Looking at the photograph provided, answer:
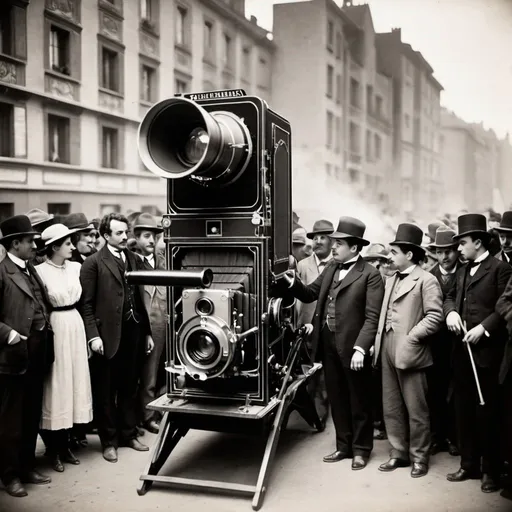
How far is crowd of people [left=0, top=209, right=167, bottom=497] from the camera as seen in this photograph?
3.90m

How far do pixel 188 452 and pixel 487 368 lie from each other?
2.40 metres

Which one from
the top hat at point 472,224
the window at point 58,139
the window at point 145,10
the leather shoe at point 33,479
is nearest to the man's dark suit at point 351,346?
the top hat at point 472,224

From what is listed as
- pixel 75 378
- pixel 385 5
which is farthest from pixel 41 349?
pixel 385 5

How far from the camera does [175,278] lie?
3744 millimetres

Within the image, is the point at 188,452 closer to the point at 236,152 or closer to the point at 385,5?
the point at 236,152

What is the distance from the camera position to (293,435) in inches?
204

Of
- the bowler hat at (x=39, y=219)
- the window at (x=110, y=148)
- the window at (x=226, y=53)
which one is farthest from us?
the window at (x=226, y=53)

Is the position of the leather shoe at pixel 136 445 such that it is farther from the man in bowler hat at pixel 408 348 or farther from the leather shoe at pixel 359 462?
the man in bowler hat at pixel 408 348

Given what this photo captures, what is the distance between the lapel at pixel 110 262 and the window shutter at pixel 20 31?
3.09 m

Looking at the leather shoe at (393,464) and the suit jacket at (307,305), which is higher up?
the suit jacket at (307,305)

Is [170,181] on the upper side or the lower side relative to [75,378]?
upper

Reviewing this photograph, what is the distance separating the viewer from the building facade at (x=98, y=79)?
21.3 ft

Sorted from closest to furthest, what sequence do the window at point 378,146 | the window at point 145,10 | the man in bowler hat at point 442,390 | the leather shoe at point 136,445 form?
the man in bowler hat at point 442,390 < the leather shoe at point 136,445 < the window at point 145,10 < the window at point 378,146

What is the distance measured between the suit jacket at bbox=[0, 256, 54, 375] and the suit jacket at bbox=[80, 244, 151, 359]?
52 cm
